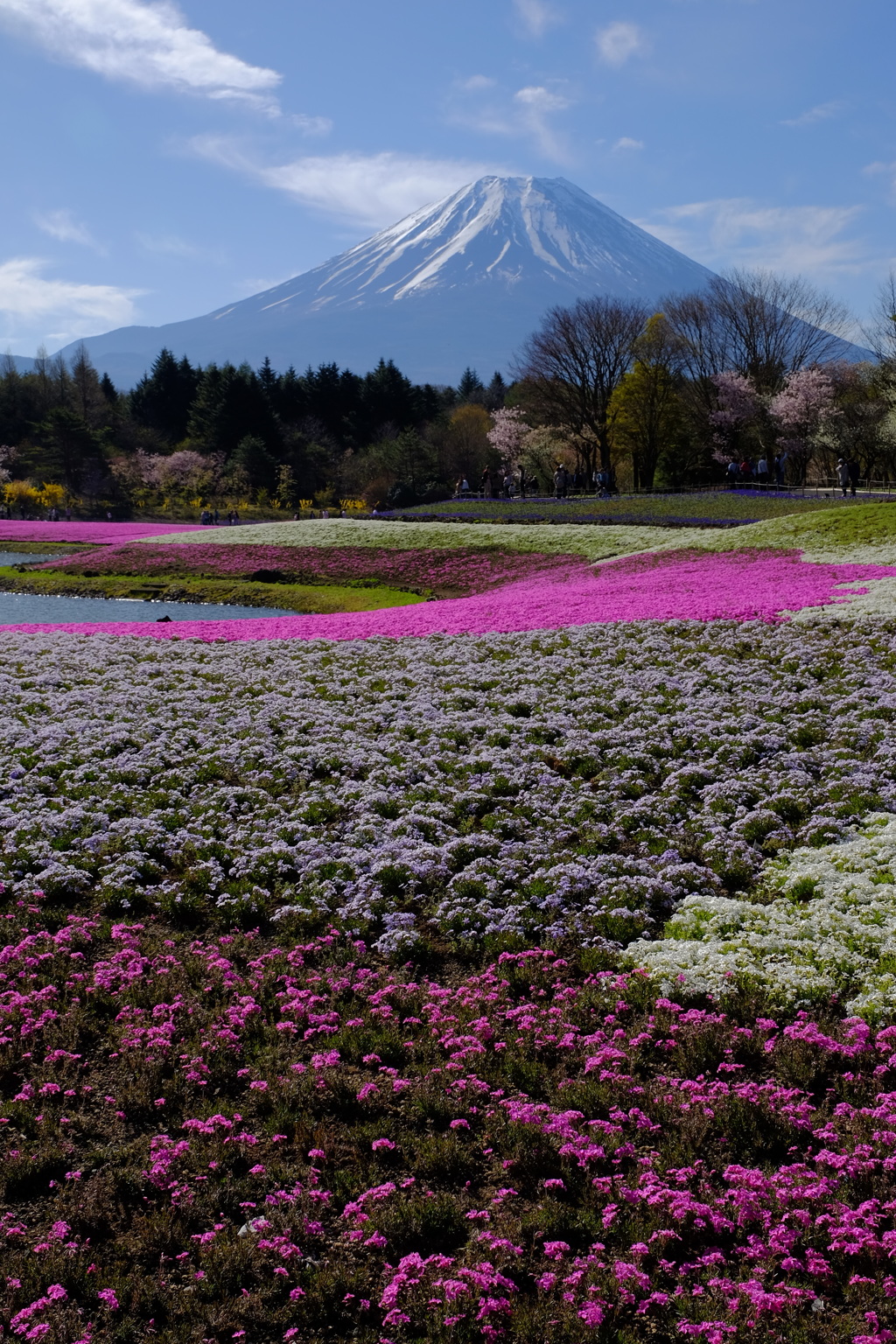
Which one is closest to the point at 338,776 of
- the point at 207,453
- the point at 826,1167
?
the point at 826,1167

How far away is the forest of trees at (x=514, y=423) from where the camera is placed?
280 ft

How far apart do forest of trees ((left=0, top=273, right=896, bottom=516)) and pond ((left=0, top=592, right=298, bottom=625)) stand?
4397cm

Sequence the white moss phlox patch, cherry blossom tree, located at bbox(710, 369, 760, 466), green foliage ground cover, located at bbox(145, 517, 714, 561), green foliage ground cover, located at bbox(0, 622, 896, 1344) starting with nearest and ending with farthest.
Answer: green foliage ground cover, located at bbox(0, 622, 896, 1344)
the white moss phlox patch
green foliage ground cover, located at bbox(145, 517, 714, 561)
cherry blossom tree, located at bbox(710, 369, 760, 466)

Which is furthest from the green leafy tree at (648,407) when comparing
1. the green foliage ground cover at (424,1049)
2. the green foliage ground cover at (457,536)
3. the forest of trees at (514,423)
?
the green foliage ground cover at (424,1049)

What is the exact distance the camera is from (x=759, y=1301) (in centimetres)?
594

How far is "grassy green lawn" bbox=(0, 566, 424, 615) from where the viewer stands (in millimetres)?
40594

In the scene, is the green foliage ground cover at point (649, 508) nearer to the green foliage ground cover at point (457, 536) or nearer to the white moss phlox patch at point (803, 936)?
the green foliage ground cover at point (457, 536)

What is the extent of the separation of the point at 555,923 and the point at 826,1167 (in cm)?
441

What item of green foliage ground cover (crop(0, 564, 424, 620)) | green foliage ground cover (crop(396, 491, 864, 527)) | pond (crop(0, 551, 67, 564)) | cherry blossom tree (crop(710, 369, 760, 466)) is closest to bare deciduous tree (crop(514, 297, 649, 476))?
cherry blossom tree (crop(710, 369, 760, 466))

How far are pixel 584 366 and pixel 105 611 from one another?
205 feet

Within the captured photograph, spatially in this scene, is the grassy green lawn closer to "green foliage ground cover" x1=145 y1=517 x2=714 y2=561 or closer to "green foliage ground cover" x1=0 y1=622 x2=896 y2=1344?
"green foliage ground cover" x1=145 y1=517 x2=714 y2=561

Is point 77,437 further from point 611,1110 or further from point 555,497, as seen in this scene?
point 611,1110

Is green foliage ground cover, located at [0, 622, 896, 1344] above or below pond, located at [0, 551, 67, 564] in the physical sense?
below

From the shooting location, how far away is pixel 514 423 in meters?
100
